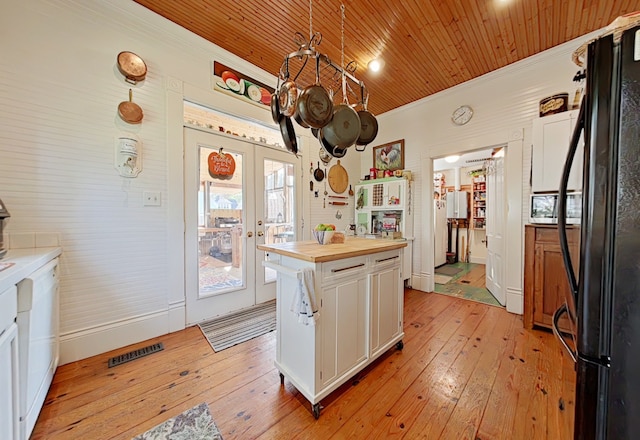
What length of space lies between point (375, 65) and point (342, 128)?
1.71 metres

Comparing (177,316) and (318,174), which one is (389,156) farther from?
(177,316)

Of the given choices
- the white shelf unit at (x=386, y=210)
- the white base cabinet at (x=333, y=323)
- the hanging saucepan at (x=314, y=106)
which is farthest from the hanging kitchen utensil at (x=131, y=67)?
the white shelf unit at (x=386, y=210)

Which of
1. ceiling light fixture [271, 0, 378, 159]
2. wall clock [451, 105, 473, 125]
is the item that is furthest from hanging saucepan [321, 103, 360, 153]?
wall clock [451, 105, 473, 125]

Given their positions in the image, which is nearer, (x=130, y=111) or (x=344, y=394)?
(x=344, y=394)

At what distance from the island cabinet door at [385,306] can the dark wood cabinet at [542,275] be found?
150 centimetres

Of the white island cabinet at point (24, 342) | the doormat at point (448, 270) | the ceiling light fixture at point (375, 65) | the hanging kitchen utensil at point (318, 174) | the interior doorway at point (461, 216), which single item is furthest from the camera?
the interior doorway at point (461, 216)

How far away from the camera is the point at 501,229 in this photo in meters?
3.21

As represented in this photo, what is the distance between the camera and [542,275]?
2.35m

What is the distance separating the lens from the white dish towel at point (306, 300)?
134cm

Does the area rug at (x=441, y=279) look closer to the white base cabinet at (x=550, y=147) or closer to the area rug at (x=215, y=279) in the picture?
the white base cabinet at (x=550, y=147)

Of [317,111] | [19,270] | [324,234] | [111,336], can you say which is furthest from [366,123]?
[111,336]

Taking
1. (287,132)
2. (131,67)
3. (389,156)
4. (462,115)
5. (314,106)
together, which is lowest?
(287,132)

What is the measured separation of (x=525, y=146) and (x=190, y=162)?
12.6 feet

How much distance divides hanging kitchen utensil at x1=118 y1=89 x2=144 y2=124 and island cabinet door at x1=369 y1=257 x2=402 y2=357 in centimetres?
240
